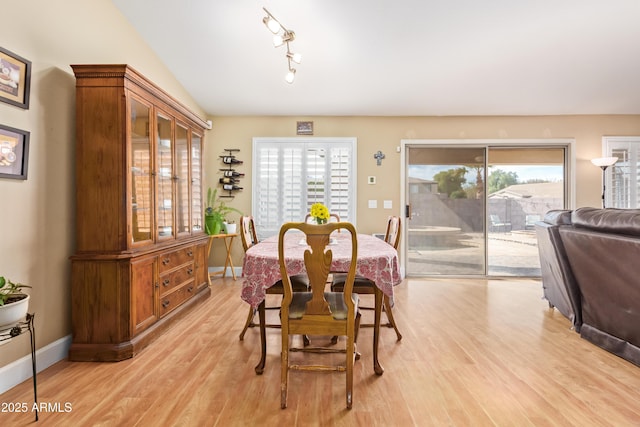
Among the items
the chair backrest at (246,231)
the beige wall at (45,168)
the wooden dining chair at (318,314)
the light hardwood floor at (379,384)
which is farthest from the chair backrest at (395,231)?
the beige wall at (45,168)

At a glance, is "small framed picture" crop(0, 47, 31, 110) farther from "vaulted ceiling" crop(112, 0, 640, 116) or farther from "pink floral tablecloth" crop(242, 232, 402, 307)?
"pink floral tablecloth" crop(242, 232, 402, 307)

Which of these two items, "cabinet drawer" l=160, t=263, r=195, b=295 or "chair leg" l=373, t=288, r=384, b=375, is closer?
"chair leg" l=373, t=288, r=384, b=375

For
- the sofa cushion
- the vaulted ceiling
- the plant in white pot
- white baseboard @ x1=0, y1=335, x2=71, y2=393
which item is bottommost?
white baseboard @ x1=0, y1=335, x2=71, y2=393

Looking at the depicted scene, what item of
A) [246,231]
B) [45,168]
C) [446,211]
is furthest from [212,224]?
[446,211]

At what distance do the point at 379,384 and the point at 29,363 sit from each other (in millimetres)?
2174

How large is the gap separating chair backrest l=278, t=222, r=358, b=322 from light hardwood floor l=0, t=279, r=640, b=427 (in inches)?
19.5

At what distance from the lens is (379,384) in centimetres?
188

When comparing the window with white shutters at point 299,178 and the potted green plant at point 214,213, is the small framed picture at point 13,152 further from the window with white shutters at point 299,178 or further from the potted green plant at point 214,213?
the window with white shutters at point 299,178

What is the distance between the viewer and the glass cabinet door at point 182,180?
10.3 feet

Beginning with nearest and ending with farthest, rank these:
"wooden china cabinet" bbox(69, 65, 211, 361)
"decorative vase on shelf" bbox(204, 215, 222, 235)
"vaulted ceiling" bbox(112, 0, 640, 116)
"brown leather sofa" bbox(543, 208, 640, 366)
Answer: "brown leather sofa" bbox(543, 208, 640, 366) → "wooden china cabinet" bbox(69, 65, 211, 361) → "vaulted ceiling" bbox(112, 0, 640, 116) → "decorative vase on shelf" bbox(204, 215, 222, 235)

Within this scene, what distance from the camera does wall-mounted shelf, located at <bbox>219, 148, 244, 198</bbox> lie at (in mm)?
4723

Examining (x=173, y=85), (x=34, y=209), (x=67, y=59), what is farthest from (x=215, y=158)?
(x=34, y=209)

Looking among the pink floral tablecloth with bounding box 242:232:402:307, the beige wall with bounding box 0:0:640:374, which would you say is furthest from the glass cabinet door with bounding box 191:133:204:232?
the pink floral tablecloth with bounding box 242:232:402:307

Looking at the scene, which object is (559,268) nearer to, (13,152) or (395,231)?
(395,231)
